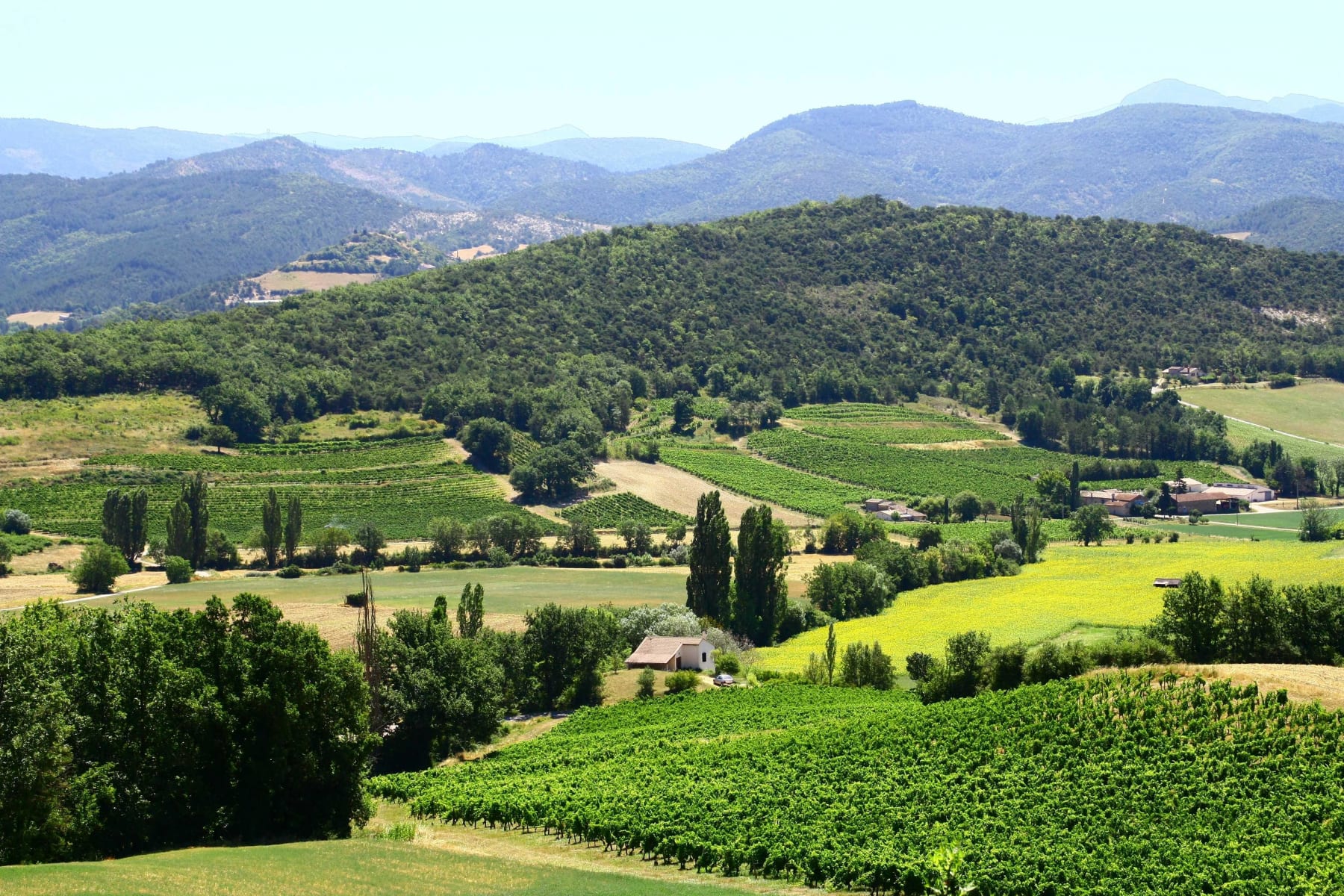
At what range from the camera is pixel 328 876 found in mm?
35031

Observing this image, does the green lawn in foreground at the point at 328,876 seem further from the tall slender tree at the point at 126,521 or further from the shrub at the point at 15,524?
the shrub at the point at 15,524

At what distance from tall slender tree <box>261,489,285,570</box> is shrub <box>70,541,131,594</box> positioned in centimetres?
1361

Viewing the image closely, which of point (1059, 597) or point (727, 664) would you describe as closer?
point (727, 664)

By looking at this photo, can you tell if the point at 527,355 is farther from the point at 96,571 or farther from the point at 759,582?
the point at 759,582

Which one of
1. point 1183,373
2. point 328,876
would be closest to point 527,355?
point 1183,373

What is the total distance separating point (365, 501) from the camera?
121 m

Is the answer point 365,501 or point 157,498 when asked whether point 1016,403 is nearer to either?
point 365,501

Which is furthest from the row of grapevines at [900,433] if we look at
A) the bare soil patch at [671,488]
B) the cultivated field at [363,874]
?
the cultivated field at [363,874]

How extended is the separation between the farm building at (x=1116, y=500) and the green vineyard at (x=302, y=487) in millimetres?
54770

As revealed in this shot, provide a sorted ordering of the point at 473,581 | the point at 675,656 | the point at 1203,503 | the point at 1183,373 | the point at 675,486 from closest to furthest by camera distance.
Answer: the point at 675,656, the point at 473,581, the point at 1203,503, the point at 675,486, the point at 1183,373

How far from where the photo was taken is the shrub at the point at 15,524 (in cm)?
10481

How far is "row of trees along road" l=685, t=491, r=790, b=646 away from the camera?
270 feet

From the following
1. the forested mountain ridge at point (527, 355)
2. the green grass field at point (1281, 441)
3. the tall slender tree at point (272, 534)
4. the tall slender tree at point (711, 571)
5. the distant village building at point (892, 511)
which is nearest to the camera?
the tall slender tree at point (711, 571)

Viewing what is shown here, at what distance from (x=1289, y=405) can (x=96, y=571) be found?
144935 mm
